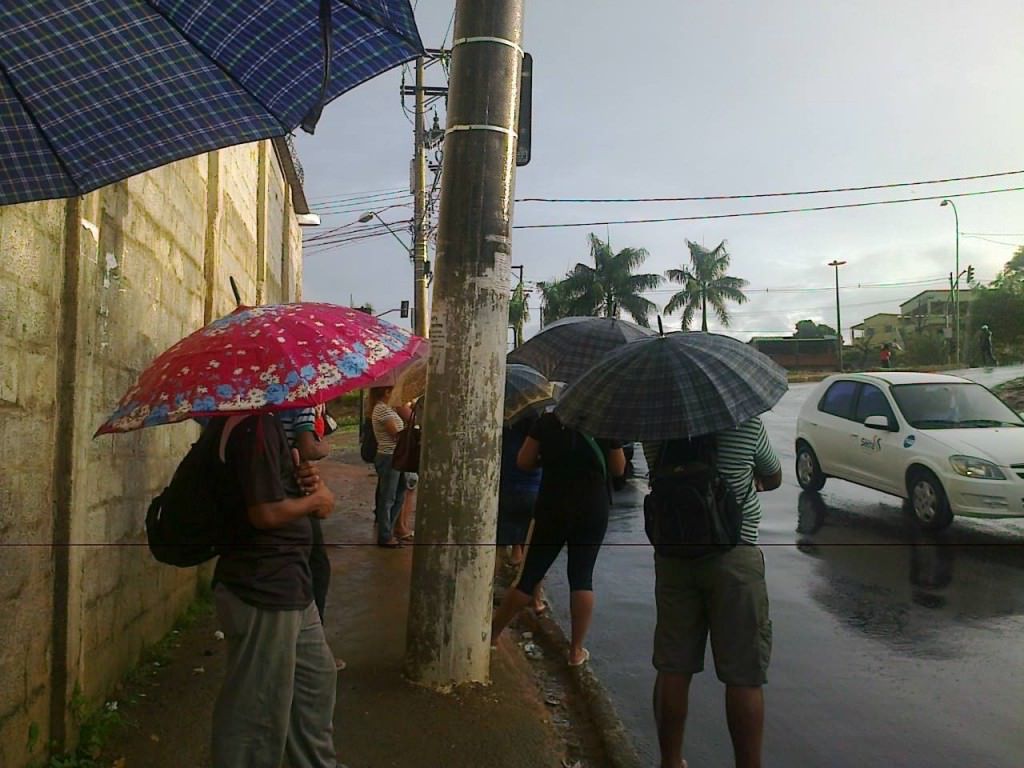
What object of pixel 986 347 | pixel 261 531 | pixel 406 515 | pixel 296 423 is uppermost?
pixel 986 347

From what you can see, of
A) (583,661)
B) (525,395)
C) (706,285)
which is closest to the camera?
(583,661)

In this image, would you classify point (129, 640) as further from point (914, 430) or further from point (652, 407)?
point (914, 430)

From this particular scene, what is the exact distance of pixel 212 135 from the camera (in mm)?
2326

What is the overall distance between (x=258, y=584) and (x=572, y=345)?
325cm

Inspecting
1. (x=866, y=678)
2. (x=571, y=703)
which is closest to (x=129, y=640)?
(x=571, y=703)

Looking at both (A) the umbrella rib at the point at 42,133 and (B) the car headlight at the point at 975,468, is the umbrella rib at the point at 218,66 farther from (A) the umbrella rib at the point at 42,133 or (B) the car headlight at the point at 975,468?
(B) the car headlight at the point at 975,468

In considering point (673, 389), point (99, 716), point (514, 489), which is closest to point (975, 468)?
point (514, 489)

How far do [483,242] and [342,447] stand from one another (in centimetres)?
1816

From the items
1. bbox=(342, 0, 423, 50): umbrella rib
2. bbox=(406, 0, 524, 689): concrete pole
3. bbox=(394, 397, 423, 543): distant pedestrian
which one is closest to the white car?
bbox=(394, 397, 423, 543): distant pedestrian

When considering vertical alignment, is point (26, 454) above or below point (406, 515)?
above

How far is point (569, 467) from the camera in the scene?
4.63m

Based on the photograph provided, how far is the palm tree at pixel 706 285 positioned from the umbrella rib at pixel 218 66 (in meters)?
44.7

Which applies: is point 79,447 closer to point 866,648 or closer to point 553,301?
point 866,648

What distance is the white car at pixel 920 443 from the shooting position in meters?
8.39
